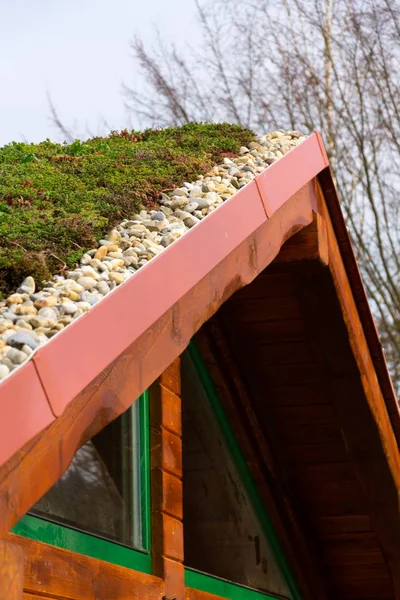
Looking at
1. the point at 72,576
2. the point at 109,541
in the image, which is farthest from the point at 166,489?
the point at 72,576

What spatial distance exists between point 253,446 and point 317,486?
0.67 metres

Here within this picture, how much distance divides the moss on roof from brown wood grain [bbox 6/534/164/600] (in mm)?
926

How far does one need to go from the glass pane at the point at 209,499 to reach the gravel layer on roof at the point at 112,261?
156cm

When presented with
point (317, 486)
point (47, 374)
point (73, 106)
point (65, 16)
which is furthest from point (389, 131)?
point (47, 374)

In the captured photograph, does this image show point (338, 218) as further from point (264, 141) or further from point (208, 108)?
point (208, 108)

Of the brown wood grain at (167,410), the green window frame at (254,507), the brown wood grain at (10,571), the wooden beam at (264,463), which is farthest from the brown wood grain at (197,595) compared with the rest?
the brown wood grain at (10,571)

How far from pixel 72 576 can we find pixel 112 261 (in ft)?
3.84

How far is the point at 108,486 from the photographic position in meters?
4.16

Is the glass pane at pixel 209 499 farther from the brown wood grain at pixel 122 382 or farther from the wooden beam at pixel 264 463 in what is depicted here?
the brown wood grain at pixel 122 382

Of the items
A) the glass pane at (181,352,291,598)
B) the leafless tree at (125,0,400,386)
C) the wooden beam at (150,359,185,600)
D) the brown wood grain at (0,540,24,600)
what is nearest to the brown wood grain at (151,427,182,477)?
the wooden beam at (150,359,185,600)

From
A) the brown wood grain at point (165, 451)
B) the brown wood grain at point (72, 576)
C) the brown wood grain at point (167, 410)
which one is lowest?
the brown wood grain at point (72, 576)

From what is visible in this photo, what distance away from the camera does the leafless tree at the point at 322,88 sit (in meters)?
12.7

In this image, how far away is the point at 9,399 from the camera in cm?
215

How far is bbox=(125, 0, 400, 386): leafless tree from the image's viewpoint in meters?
12.7
